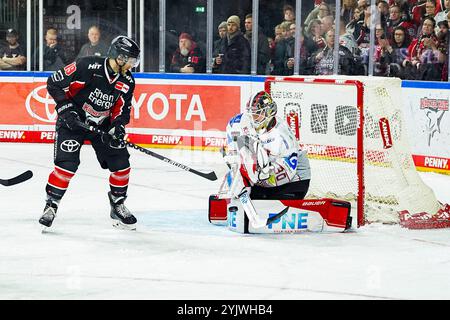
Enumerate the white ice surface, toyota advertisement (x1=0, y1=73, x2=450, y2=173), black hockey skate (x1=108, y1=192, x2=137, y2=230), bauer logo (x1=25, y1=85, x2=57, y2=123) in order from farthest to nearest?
bauer logo (x1=25, y1=85, x2=57, y2=123), toyota advertisement (x1=0, y1=73, x2=450, y2=173), black hockey skate (x1=108, y1=192, x2=137, y2=230), the white ice surface

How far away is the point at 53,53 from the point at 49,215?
19.5 ft

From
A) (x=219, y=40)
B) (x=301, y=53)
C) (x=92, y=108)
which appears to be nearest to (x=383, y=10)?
(x=301, y=53)

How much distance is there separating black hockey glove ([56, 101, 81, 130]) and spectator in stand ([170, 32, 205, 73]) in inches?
210

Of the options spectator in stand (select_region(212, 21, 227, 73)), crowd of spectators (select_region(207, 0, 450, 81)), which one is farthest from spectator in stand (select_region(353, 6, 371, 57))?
spectator in stand (select_region(212, 21, 227, 73))

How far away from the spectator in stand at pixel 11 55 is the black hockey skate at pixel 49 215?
588cm

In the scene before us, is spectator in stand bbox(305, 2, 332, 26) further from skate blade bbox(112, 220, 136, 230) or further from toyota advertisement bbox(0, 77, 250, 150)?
skate blade bbox(112, 220, 136, 230)

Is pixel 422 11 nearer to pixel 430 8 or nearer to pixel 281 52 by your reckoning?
pixel 430 8

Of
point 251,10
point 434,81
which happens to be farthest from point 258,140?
point 251,10

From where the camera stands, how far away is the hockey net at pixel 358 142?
7.33 meters

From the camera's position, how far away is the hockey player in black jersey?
6.80m

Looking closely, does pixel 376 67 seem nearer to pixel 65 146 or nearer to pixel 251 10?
pixel 251 10

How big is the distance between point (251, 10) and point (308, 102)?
144 inches

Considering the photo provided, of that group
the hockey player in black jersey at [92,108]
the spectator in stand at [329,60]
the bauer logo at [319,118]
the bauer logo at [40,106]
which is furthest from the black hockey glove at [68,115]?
the bauer logo at [40,106]

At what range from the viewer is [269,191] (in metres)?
7.09
